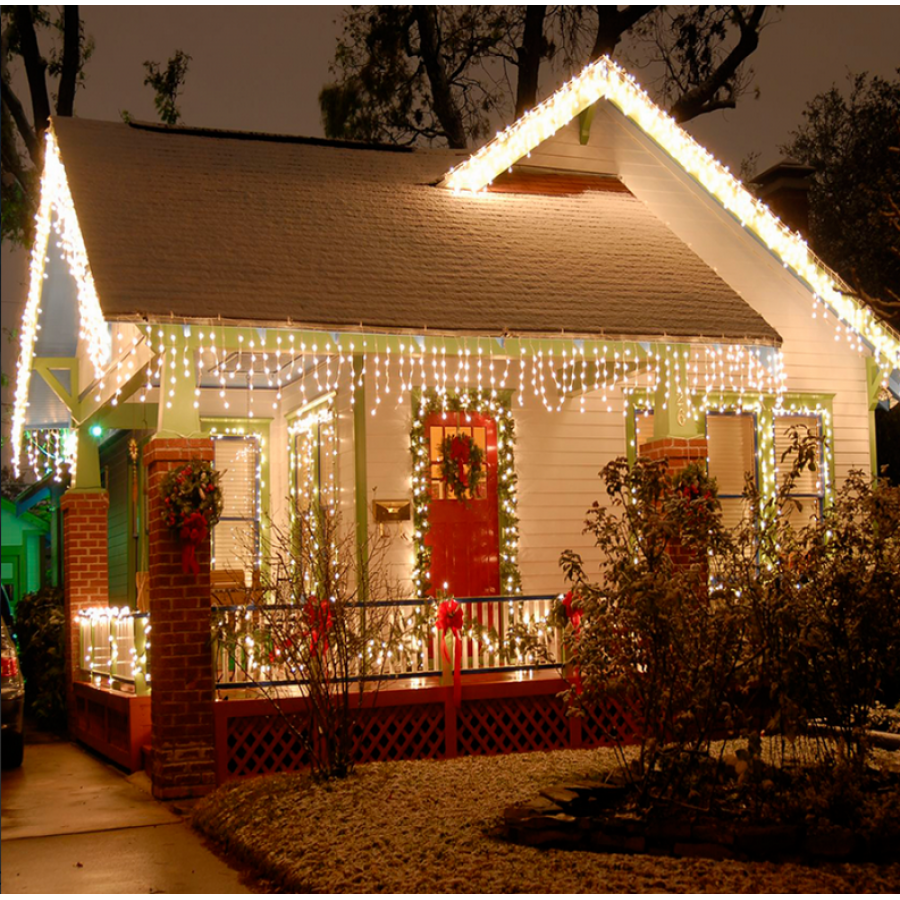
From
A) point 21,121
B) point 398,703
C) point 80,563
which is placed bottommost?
point 398,703

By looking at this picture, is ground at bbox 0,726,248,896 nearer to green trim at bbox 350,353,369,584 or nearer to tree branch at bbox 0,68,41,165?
green trim at bbox 350,353,369,584

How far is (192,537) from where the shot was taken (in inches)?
430

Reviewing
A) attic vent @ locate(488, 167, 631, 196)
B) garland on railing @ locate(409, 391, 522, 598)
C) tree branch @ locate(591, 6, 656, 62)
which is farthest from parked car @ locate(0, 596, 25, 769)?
tree branch @ locate(591, 6, 656, 62)

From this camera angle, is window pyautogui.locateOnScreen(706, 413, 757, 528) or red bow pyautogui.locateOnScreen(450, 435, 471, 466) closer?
red bow pyautogui.locateOnScreen(450, 435, 471, 466)

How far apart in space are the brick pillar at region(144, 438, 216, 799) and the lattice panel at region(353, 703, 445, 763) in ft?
4.64

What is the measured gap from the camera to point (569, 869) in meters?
6.99

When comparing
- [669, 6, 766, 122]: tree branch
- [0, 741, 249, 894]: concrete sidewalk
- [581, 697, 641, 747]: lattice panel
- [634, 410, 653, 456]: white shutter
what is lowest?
[0, 741, 249, 894]: concrete sidewalk

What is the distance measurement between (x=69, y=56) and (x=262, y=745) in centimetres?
1884

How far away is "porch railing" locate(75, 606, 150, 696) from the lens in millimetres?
12391

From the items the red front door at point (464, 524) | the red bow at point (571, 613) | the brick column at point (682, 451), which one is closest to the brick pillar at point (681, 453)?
the brick column at point (682, 451)

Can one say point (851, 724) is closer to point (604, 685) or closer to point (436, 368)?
point (604, 685)

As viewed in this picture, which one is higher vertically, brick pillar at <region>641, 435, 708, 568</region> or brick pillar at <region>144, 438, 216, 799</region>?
brick pillar at <region>641, 435, 708, 568</region>

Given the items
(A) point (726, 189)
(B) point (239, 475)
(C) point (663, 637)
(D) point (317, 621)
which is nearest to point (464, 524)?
(B) point (239, 475)

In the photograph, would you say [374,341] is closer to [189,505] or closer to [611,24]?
[189,505]
